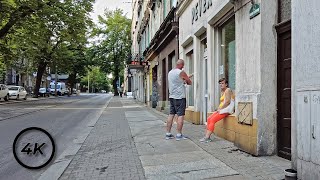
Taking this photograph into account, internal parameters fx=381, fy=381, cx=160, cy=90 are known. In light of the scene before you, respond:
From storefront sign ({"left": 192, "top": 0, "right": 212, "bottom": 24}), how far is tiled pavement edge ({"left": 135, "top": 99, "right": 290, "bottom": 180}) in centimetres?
420

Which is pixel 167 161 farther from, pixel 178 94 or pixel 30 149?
pixel 178 94

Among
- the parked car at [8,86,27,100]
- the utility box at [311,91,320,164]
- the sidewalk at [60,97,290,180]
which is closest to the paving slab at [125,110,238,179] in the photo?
the sidewalk at [60,97,290,180]

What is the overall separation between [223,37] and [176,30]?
612cm

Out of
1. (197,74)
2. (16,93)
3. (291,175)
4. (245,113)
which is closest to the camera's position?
(291,175)

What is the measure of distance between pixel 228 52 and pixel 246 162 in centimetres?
393

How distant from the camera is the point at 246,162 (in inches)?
245

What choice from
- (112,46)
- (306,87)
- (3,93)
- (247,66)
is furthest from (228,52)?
(112,46)

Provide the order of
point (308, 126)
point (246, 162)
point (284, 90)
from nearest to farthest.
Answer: point (308, 126)
point (246, 162)
point (284, 90)

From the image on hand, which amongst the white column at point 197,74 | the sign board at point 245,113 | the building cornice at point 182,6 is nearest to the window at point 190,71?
the white column at point 197,74

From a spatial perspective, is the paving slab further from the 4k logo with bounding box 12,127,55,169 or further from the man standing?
the 4k logo with bounding box 12,127,55,169

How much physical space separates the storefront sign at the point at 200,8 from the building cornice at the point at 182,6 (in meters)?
0.86

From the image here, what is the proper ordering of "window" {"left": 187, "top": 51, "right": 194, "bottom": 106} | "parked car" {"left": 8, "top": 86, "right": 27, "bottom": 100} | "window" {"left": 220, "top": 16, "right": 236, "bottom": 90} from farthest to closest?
"parked car" {"left": 8, "top": 86, "right": 27, "bottom": 100}, "window" {"left": 187, "top": 51, "right": 194, "bottom": 106}, "window" {"left": 220, "top": 16, "right": 236, "bottom": 90}

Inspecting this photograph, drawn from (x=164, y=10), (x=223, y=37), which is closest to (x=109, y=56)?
(x=164, y=10)

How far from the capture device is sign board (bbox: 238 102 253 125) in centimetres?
691
